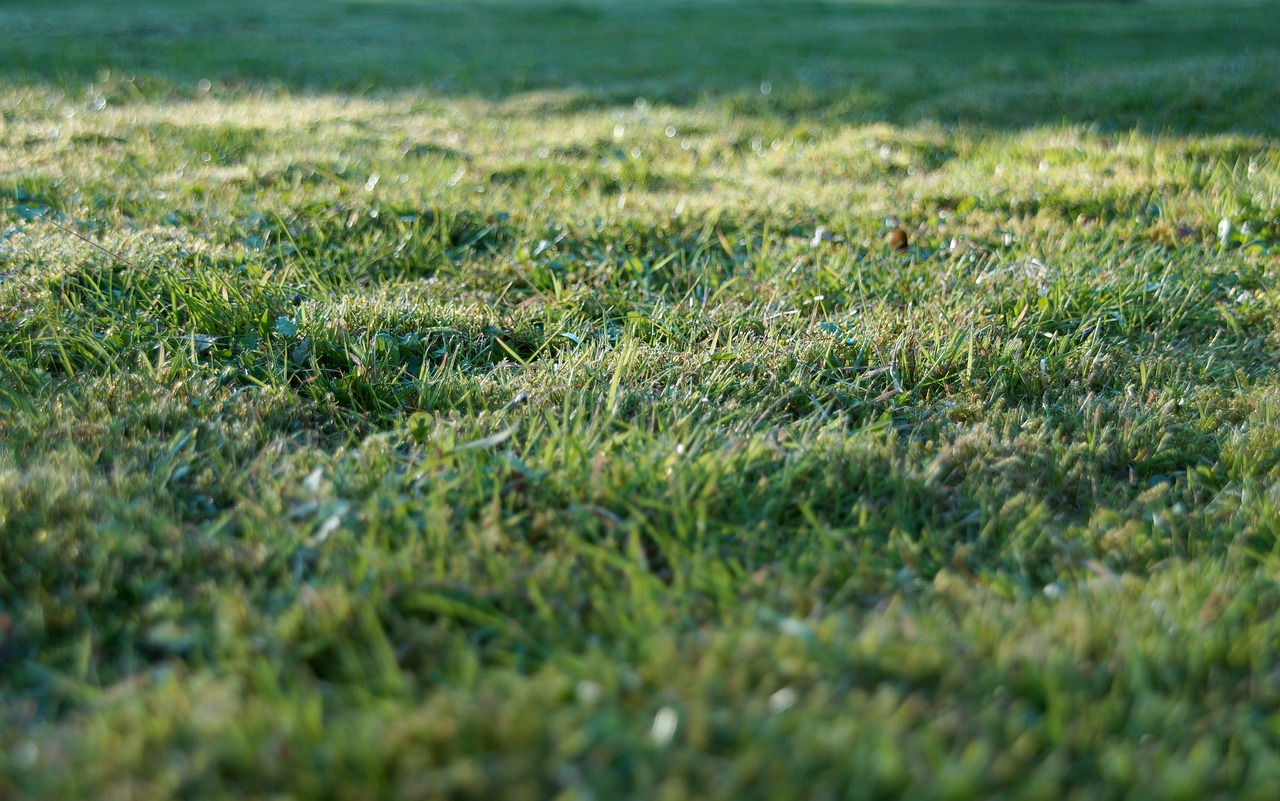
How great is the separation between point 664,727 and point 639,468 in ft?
2.85

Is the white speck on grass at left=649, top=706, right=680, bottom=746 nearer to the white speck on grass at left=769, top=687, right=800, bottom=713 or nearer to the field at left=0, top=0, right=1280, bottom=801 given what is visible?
the field at left=0, top=0, right=1280, bottom=801

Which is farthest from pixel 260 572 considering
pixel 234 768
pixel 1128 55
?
pixel 1128 55

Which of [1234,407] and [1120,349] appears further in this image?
[1120,349]

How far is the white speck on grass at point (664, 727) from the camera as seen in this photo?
138cm

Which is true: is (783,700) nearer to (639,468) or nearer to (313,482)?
(639,468)

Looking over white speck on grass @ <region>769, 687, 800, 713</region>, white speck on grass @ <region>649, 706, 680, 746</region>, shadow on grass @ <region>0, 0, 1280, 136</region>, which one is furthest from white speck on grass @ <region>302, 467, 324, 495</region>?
shadow on grass @ <region>0, 0, 1280, 136</region>

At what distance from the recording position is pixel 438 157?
546 cm

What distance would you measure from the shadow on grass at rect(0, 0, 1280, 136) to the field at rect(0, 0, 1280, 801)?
144 centimetres

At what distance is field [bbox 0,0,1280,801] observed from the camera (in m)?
1.41

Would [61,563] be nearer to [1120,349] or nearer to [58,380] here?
[58,380]

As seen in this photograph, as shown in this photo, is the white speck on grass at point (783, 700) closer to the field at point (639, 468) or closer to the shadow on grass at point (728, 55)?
the field at point (639, 468)

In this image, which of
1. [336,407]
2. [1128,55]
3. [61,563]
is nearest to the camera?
[61,563]

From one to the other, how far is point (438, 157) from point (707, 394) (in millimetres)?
3344

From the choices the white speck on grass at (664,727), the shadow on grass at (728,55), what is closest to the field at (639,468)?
the white speck on grass at (664,727)
